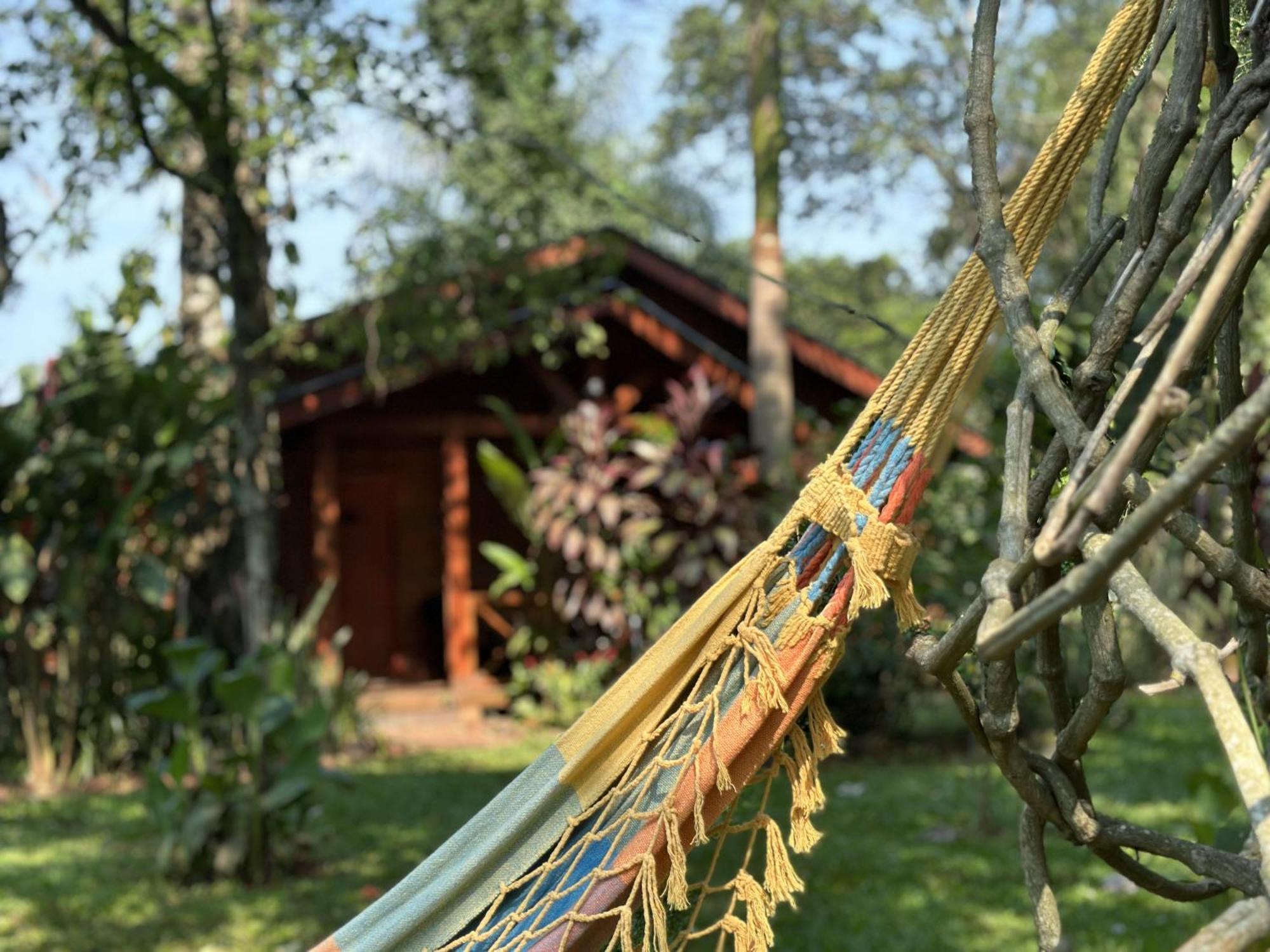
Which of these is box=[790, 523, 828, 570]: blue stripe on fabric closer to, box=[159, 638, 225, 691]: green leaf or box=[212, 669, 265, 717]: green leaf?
box=[212, 669, 265, 717]: green leaf

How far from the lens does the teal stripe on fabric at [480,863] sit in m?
1.54

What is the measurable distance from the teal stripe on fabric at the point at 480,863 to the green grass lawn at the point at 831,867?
1.32 meters

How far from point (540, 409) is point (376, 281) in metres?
3.14

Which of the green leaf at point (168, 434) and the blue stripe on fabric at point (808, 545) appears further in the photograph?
the green leaf at point (168, 434)

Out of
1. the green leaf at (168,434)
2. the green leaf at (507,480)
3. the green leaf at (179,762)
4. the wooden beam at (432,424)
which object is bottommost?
the green leaf at (179,762)

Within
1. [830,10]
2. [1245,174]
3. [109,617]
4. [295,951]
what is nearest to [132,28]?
[109,617]

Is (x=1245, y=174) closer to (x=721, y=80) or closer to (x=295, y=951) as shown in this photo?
(x=295, y=951)

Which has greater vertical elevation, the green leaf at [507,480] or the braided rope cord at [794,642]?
the green leaf at [507,480]

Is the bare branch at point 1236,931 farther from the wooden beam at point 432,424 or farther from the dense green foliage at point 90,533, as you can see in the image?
the wooden beam at point 432,424

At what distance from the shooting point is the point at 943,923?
3.72 m

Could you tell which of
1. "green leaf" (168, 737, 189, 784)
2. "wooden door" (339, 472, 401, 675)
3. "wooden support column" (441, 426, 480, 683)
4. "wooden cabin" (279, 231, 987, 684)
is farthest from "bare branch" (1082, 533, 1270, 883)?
"wooden door" (339, 472, 401, 675)

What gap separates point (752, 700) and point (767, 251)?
7162 millimetres

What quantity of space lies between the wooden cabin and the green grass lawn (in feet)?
6.99

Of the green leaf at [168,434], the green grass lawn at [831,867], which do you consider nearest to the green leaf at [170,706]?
the green grass lawn at [831,867]
